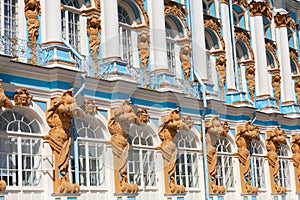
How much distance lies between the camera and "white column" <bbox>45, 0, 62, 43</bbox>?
17297 mm

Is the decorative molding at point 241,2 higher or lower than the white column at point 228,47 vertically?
higher

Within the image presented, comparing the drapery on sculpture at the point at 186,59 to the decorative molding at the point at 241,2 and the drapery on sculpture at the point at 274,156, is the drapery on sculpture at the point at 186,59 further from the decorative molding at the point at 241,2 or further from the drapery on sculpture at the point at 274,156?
the drapery on sculpture at the point at 274,156

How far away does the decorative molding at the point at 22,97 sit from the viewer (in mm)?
16016

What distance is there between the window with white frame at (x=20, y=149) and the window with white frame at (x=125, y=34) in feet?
16.6

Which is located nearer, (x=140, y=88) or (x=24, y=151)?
(x=24, y=151)

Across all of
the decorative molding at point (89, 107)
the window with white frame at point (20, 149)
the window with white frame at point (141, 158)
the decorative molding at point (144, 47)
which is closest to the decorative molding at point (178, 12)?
the decorative molding at point (144, 47)

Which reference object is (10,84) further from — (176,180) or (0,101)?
(176,180)

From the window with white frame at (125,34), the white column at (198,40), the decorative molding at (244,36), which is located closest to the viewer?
the window with white frame at (125,34)

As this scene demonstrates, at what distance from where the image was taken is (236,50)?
1054 inches

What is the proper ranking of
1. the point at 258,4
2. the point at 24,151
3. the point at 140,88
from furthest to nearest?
the point at 258,4 < the point at 140,88 < the point at 24,151

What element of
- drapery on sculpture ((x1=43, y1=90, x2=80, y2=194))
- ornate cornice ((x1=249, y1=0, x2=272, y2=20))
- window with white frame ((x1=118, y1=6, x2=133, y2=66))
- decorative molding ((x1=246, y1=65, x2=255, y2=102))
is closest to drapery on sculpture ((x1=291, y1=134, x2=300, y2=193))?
decorative molding ((x1=246, y1=65, x2=255, y2=102))

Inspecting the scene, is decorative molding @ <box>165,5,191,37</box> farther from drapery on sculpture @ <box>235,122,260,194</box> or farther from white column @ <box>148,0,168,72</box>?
drapery on sculpture @ <box>235,122,260,194</box>

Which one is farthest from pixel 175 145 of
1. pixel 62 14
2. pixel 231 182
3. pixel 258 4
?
pixel 258 4

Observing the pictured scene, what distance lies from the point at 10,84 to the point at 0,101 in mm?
900
